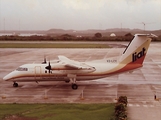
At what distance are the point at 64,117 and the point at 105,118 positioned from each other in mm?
2999

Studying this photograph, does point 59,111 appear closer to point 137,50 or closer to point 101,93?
point 101,93

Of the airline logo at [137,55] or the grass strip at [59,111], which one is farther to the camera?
the airline logo at [137,55]

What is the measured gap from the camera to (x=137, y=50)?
3198cm

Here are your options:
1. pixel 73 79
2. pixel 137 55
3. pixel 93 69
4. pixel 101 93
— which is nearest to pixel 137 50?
pixel 137 55

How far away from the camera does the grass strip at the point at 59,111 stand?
20547 mm

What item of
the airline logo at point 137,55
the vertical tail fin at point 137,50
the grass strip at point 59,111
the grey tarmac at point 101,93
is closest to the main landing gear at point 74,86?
the grey tarmac at point 101,93

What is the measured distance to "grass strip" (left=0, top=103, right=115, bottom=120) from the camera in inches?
809

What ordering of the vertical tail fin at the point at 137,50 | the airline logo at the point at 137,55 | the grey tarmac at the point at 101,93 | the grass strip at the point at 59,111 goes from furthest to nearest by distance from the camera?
the airline logo at the point at 137,55, the vertical tail fin at the point at 137,50, the grey tarmac at the point at 101,93, the grass strip at the point at 59,111

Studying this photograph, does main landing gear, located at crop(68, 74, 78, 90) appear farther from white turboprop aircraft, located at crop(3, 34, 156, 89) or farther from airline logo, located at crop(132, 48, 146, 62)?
airline logo, located at crop(132, 48, 146, 62)

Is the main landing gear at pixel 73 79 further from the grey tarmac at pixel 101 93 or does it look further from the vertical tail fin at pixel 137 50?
the vertical tail fin at pixel 137 50

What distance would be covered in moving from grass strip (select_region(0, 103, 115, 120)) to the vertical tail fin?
28.9ft

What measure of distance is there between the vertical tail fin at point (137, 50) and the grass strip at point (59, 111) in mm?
8819

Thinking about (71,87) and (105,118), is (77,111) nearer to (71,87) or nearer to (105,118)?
(105,118)

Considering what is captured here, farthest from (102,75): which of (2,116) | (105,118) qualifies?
(2,116)
